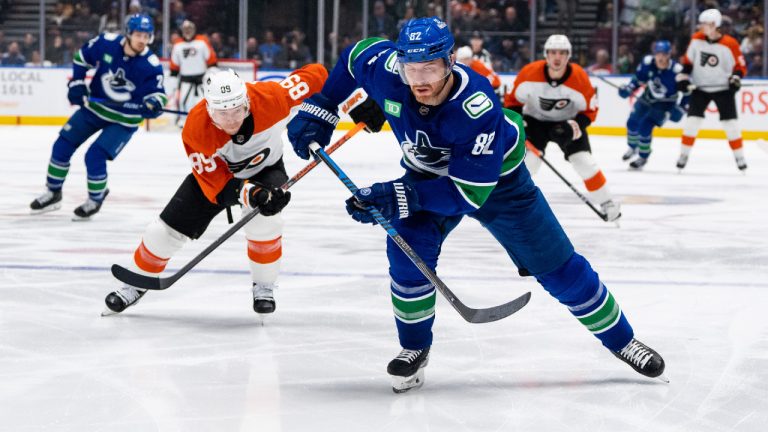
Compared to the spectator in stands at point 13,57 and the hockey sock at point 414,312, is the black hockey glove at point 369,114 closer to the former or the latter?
the hockey sock at point 414,312

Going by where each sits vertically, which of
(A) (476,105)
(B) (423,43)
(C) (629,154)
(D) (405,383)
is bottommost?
(C) (629,154)

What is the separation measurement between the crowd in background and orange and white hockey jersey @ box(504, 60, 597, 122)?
18.1ft

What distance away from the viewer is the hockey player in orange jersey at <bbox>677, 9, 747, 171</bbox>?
27.9 ft

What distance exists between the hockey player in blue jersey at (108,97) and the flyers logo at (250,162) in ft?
8.02

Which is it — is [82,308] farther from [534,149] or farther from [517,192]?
[534,149]

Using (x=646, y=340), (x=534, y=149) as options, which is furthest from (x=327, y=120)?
(x=534, y=149)

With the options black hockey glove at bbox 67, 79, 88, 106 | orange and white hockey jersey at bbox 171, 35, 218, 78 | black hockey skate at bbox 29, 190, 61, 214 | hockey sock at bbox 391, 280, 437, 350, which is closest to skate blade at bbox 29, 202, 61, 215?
Answer: black hockey skate at bbox 29, 190, 61, 214

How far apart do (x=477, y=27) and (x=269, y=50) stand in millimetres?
2180

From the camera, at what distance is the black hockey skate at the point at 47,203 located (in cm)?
598

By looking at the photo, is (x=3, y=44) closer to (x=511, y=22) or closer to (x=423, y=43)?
(x=511, y=22)

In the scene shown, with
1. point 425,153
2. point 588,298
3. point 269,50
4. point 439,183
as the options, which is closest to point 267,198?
point 425,153

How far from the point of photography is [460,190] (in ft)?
8.17

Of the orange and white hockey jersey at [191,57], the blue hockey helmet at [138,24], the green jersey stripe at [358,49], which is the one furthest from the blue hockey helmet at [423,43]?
the orange and white hockey jersey at [191,57]

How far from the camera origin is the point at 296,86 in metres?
3.64
